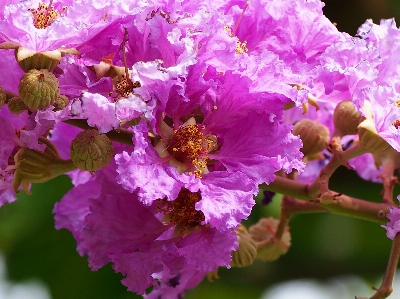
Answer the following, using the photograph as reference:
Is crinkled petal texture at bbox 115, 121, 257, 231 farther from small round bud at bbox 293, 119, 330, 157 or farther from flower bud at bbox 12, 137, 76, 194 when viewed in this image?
small round bud at bbox 293, 119, 330, 157

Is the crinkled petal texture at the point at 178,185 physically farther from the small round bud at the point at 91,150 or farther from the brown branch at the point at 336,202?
the brown branch at the point at 336,202

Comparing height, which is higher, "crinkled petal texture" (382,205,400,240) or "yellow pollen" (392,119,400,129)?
"yellow pollen" (392,119,400,129)

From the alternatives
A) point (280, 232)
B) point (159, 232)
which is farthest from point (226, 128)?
point (280, 232)

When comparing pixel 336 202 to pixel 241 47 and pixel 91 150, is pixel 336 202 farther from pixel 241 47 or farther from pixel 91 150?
pixel 91 150

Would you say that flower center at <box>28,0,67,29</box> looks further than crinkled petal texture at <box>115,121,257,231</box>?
Yes

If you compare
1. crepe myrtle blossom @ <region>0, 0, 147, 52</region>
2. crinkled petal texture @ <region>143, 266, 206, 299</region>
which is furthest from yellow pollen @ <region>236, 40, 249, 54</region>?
crinkled petal texture @ <region>143, 266, 206, 299</region>

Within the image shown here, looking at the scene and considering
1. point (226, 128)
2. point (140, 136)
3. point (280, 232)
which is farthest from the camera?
point (280, 232)

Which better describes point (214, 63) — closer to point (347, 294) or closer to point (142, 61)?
point (142, 61)

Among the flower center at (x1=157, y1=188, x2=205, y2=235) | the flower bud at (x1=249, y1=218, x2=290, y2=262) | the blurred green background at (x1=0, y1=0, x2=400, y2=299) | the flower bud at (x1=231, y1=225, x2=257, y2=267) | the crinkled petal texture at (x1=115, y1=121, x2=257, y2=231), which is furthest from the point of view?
the blurred green background at (x1=0, y1=0, x2=400, y2=299)
